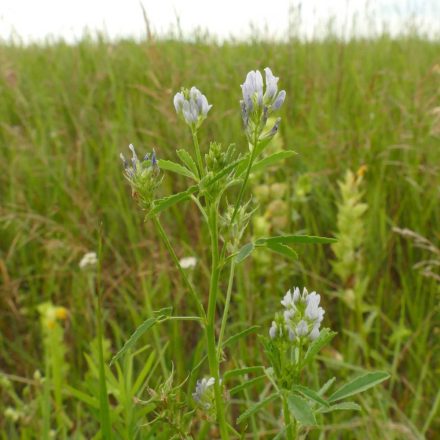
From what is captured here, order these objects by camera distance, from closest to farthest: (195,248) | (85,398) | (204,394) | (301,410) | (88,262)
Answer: (301,410), (204,394), (85,398), (88,262), (195,248)

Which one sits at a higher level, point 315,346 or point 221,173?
point 221,173

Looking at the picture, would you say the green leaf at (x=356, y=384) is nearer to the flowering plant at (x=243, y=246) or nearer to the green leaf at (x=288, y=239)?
the flowering plant at (x=243, y=246)

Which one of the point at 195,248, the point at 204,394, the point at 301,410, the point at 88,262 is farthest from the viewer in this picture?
the point at 195,248

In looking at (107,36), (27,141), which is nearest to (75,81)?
(27,141)

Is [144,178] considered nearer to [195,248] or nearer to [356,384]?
[356,384]

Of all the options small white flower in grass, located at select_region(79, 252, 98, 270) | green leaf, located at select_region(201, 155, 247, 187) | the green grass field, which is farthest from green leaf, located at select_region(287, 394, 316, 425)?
small white flower in grass, located at select_region(79, 252, 98, 270)

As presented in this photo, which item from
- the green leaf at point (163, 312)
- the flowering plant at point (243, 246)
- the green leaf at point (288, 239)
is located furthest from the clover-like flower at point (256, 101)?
the green leaf at point (163, 312)

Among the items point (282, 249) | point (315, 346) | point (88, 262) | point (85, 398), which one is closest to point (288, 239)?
point (282, 249)
